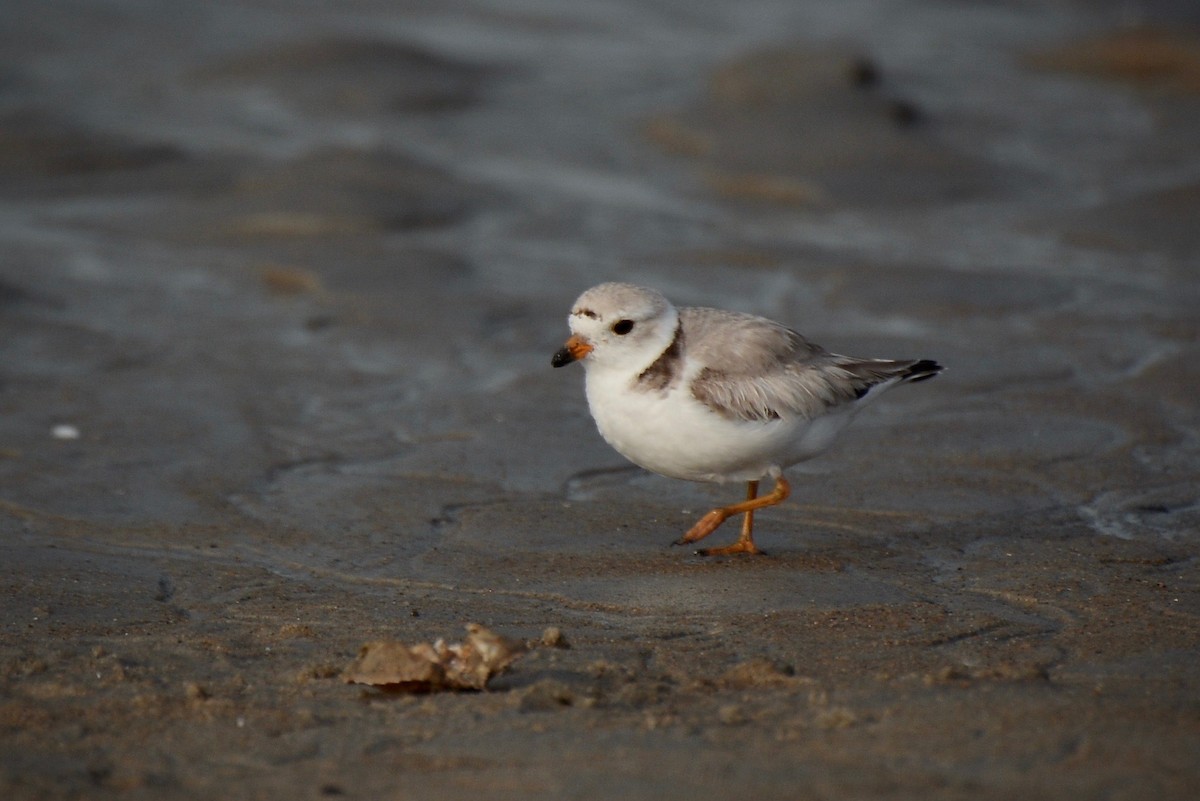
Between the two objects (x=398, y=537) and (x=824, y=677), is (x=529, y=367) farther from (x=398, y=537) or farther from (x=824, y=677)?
(x=824, y=677)

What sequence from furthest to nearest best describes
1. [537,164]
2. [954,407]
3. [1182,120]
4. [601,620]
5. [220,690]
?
[1182,120], [537,164], [954,407], [601,620], [220,690]

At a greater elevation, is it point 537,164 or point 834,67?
point 834,67

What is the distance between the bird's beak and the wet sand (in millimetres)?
740

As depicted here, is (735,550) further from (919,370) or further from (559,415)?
(559,415)

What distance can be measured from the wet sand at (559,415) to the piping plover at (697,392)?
1.21 ft

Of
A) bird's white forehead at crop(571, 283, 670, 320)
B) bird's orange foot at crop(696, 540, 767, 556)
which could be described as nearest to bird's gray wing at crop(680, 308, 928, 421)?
bird's white forehead at crop(571, 283, 670, 320)

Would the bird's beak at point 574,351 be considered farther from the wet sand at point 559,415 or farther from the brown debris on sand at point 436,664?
the brown debris on sand at point 436,664

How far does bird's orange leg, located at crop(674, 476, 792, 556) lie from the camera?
5.86 metres

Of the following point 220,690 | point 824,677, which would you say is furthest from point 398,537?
point 824,677

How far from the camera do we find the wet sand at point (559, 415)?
12.9 ft

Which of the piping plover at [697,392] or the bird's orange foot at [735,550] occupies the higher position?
the piping plover at [697,392]

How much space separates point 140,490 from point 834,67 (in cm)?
866

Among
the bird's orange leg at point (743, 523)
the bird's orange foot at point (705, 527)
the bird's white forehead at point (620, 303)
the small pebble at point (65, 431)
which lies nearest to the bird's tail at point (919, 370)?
the bird's orange leg at point (743, 523)

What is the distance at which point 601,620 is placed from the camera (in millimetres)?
5078
